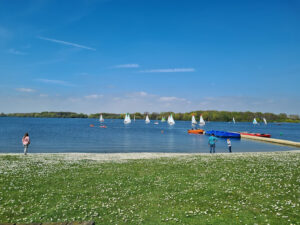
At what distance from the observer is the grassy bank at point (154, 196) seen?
11.1 m

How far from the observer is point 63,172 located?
21.1m

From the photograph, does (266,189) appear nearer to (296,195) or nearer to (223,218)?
(296,195)

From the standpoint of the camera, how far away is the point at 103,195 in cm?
1438

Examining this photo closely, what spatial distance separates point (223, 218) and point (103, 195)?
23.4ft

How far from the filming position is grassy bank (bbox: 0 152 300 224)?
11.1 metres

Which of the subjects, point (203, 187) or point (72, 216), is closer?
point (72, 216)

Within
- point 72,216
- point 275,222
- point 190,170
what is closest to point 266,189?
point 275,222

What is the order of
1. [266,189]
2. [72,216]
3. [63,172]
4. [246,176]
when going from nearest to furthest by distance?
[72,216]
[266,189]
[246,176]
[63,172]

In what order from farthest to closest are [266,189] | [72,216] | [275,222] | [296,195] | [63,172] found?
[63,172] < [266,189] < [296,195] < [72,216] < [275,222]

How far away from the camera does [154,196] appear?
46.4 ft

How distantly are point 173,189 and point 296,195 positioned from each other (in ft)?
23.3

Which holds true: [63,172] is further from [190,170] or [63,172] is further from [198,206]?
[198,206]

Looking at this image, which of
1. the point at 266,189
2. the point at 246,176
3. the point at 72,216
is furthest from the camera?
the point at 246,176

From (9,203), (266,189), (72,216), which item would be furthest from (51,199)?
(266,189)
